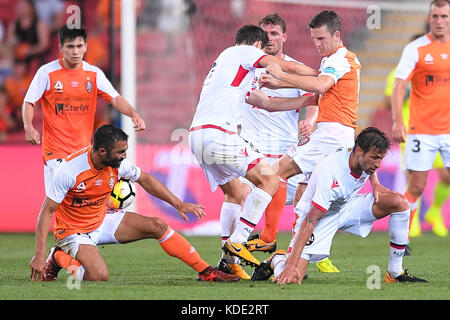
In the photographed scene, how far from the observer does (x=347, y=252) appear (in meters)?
9.77

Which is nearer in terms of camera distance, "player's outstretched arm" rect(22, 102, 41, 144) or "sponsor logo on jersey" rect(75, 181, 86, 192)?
"sponsor logo on jersey" rect(75, 181, 86, 192)

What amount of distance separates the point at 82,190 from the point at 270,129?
2471mm

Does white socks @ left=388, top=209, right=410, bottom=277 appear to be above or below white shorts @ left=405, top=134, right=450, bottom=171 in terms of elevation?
below

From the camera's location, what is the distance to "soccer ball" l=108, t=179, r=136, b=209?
7.81 m

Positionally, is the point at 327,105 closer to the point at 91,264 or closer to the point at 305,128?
the point at 305,128

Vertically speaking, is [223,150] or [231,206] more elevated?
[223,150]

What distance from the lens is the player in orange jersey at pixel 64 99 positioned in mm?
8266

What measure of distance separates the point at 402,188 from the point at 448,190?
29.5 inches

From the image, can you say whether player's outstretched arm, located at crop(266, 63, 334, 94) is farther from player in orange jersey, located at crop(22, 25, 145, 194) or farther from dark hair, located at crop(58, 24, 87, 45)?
dark hair, located at crop(58, 24, 87, 45)

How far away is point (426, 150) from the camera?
356 inches

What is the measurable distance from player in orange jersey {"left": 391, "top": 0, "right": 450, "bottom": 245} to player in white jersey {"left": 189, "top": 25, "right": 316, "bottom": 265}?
7.66 feet

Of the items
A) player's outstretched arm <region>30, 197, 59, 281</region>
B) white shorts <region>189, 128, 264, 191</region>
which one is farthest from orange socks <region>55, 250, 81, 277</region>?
white shorts <region>189, 128, 264, 191</region>

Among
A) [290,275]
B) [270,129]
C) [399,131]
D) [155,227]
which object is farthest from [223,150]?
[399,131]

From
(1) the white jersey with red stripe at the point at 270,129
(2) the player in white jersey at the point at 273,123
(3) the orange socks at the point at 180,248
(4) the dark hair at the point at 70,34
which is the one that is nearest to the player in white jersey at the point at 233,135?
(3) the orange socks at the point at 180,248
